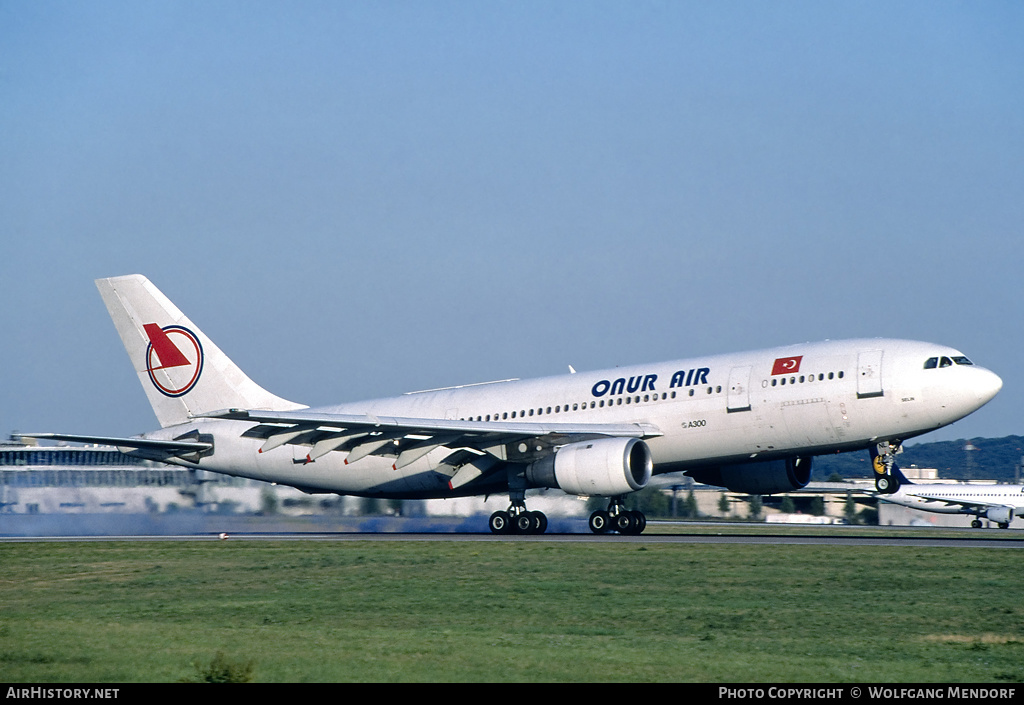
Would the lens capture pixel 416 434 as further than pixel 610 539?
Yes

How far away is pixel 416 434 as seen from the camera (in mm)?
30906

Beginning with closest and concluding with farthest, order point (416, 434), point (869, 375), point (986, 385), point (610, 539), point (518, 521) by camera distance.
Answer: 1. point (986, 385)
2. point (869, 375)
3. point (610, 539)
4. point (416, 434)
5. point (518, 521)

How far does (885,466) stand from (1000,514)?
38317 millimetres

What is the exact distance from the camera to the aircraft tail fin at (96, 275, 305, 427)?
120 ft

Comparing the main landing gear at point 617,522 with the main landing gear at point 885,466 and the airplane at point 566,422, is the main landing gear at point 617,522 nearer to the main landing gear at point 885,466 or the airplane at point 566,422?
the airplane at point 566,422

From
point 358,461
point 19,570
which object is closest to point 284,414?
point 358,461

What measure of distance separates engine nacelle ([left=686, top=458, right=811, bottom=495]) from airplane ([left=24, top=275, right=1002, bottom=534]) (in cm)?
5

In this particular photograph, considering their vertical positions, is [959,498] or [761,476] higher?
[761,476]

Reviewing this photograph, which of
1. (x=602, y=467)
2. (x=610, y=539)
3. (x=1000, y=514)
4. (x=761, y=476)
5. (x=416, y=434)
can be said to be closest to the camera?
(x=602, y=467)

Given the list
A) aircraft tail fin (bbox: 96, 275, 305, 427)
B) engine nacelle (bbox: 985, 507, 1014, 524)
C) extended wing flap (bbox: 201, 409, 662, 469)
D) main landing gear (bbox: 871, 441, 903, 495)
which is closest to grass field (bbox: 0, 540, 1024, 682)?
main landing gear (bbox: 871, 441, 903, 495)

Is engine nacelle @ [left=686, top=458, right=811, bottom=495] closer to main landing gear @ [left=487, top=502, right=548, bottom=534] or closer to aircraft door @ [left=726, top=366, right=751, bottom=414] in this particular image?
aircraft door @ [left=726, top=366, right=751, bottom=414]

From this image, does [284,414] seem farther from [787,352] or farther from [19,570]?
[787,352]

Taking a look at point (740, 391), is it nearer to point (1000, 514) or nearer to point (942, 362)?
point (942, 362)

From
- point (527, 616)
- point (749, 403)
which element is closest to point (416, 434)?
point (749, 403)
